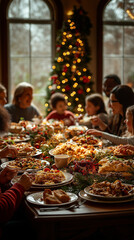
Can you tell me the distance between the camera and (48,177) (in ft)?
6.89

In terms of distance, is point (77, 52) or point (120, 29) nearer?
point (77, 52)

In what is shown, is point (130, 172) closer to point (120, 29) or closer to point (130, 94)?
point (130, 94)

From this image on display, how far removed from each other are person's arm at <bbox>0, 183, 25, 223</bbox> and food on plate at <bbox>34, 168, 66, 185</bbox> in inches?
8.1

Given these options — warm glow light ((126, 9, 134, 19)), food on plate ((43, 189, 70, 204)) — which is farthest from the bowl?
warm glow light ((126, 9, 134, 19))

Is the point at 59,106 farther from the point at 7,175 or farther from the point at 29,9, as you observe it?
the point at 7,175

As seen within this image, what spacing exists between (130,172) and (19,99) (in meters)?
3.42

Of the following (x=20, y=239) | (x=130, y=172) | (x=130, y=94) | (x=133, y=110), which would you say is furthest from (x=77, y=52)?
Answer: (x=20, y=239)

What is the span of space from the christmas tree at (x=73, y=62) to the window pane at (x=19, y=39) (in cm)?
76

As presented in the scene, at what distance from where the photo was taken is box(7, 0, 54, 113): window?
648 cm

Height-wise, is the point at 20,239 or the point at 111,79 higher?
the point at 111,79

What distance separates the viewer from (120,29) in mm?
6848

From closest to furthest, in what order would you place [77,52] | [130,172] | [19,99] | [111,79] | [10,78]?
1. [130,172]
2. [111,79]
3. [19,99]
4. [77,52]
5. [10,78]

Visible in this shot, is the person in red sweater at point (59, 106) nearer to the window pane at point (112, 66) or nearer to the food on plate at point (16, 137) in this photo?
the food on plate at point (16, 137)

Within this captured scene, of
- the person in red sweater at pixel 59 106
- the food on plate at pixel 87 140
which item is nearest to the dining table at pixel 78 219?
the food on plate at pixel 87 140
